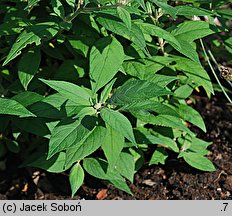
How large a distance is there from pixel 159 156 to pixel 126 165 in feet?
1.44

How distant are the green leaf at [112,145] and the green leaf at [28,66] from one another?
20.4 inches

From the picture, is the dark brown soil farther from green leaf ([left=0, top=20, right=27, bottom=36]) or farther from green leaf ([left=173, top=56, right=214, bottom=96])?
green leaf ([left=0, top=20, right=27, bottom=36])

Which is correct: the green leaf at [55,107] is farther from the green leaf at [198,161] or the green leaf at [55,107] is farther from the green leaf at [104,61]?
the green leaf at [198,161]

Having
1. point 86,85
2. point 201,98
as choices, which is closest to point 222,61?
point 201,98

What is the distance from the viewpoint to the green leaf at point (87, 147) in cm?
245

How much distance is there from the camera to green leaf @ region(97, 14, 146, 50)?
7.69ft

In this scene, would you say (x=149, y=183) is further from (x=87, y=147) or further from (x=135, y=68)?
(x=87, y=147)

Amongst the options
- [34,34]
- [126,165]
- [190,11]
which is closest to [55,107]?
[34,34]

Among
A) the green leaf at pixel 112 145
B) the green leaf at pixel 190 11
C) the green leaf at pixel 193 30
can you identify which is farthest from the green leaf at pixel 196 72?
the green leaf at pixel 112 145

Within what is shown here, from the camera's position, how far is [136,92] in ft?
7.89

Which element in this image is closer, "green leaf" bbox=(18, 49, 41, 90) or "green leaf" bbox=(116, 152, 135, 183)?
"green leaf" bbox=(18, 49, 41, 90)

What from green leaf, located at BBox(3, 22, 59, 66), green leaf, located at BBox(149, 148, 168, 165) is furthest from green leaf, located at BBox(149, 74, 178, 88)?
green leaf, located at BBox(149, 148, 168, 165)

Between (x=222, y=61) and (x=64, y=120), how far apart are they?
8.01 feet
